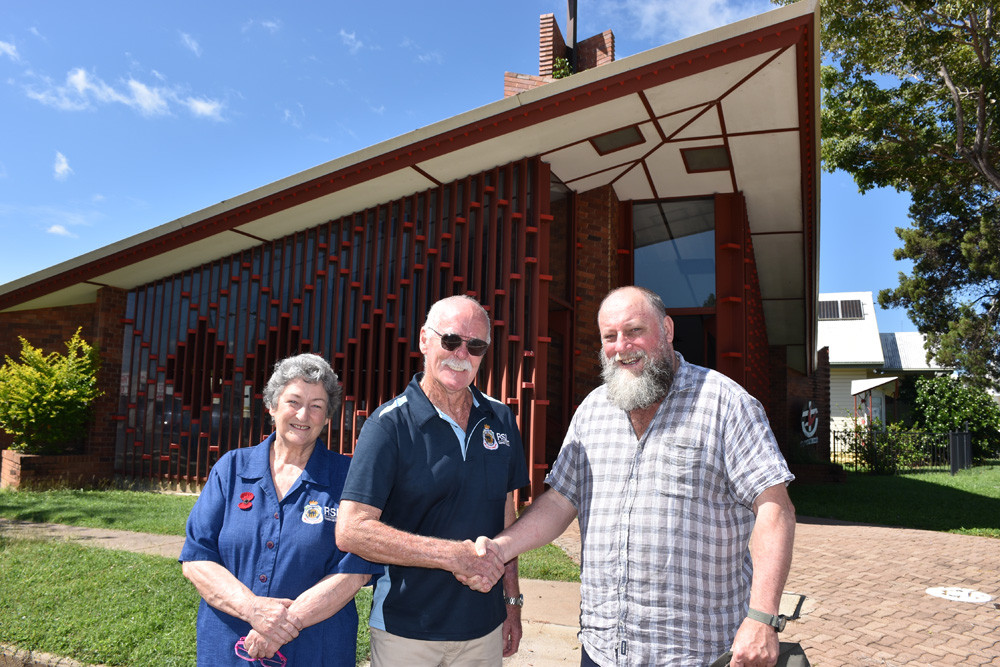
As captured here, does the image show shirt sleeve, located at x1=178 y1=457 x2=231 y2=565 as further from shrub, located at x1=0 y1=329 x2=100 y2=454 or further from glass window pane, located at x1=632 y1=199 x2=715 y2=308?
Result: shrub, located at x1=0 y1=329 x2=100 y2=454

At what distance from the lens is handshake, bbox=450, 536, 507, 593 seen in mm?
2236

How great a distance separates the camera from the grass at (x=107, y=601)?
427 cm

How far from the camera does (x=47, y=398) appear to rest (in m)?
10.9

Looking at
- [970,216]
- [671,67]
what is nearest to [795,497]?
[671,67]

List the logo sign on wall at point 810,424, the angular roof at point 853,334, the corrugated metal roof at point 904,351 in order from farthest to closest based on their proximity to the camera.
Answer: the corrugated metal roof at point 904,351, the angular roof at point 853,334, the logo sign on wall at point 810,424

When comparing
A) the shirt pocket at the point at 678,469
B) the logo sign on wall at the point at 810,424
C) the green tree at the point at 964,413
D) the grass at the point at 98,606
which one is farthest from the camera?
the green tree at the point at 964,413

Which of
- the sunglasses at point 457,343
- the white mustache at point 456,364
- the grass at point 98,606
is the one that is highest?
the sunglasses at point 457,343

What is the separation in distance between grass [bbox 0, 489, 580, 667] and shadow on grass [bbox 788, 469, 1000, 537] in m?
6.47

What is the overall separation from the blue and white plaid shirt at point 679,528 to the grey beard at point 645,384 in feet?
0.17

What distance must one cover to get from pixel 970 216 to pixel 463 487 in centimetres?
3030

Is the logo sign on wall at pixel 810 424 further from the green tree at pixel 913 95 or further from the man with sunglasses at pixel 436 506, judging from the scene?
the man with sunglasses at pixel 436 506

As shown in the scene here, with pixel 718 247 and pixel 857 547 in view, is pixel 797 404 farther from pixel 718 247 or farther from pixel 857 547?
pixel 857 547

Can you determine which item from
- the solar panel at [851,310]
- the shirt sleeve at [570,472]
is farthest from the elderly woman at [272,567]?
the solar panel at [851,310]

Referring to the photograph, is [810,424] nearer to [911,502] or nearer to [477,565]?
[911,502]
